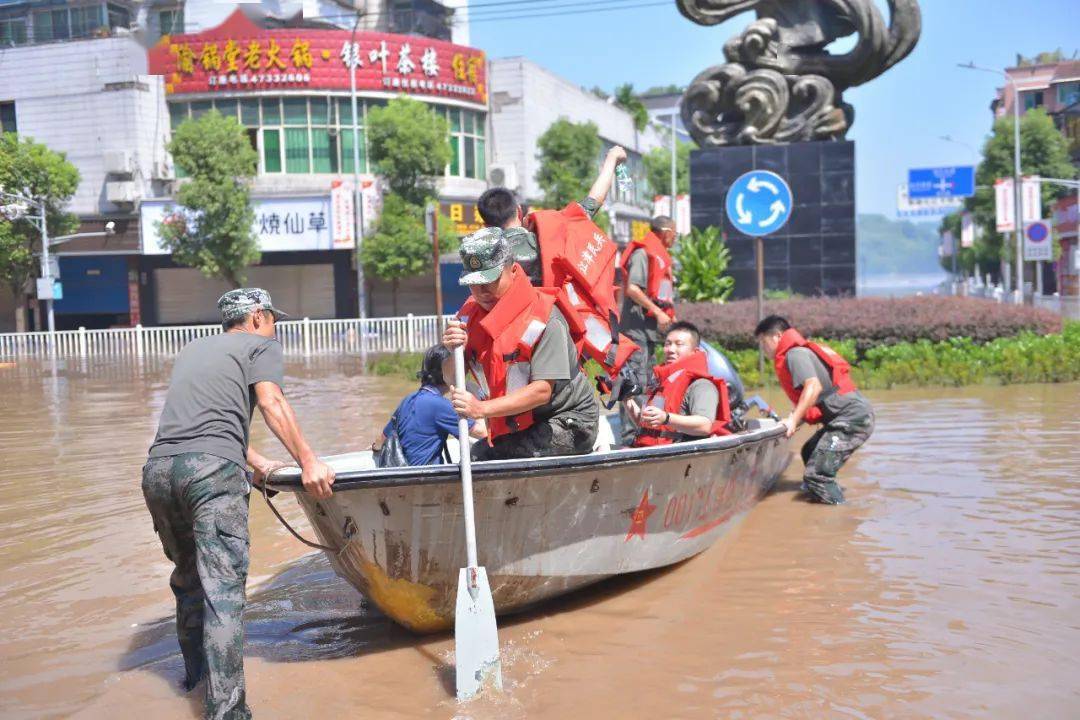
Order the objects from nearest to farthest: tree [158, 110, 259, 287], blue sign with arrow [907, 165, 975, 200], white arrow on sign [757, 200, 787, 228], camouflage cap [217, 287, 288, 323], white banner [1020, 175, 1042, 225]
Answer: camouflage cap [217, 287, 288, 323], white arrow on sign [757, 200, 787, 228], tree [158, 110, 259, 287], white banner [1020, 175, 1042, 225], blue sign with arrow [907, 165, 975, 200]

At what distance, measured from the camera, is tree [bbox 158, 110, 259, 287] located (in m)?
31.3

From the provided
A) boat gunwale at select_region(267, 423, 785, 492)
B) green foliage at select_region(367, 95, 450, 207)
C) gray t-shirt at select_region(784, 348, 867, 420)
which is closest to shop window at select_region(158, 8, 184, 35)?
green foliage at select_region(367, 95, 450, 207)

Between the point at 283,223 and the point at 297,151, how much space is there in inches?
94.3

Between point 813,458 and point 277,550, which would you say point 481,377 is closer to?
point 277,550

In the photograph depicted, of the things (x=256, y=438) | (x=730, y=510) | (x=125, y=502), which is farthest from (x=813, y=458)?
(x=256, y=438)

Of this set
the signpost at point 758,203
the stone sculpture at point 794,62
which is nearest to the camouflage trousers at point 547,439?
the signpost at point 758,203

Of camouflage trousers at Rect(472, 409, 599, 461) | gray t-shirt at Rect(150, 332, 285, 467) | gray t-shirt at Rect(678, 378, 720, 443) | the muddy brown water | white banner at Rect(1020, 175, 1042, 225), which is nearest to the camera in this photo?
gray t-shirt at Rect(150, 332, 285, 467)

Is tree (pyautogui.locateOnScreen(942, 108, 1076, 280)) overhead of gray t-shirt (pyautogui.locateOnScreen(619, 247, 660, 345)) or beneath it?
overhead

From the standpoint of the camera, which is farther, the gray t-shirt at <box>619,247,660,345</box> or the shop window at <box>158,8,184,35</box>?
the shop window at <box>158,8,184,35</box>

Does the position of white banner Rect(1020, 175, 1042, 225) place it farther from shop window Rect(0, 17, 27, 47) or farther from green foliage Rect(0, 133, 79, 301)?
shop window Rect(0, 17, 27, 47)

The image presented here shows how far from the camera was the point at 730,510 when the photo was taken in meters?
7.01

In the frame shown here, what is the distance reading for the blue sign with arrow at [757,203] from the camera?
12.1 meters

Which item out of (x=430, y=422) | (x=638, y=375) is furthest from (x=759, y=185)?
(x=430, y=422)

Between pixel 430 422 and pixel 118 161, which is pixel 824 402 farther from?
pixel 118 161
